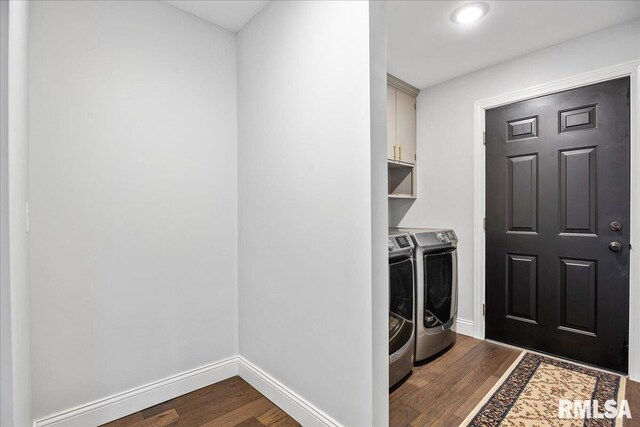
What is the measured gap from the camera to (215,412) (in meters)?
1.80

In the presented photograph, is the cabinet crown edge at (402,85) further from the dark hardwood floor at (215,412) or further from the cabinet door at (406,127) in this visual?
the dark hardwood floor at (215,412)

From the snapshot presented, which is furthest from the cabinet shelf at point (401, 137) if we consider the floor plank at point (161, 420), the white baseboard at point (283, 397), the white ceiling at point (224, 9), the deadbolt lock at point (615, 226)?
the floor plank at point (161, 420)

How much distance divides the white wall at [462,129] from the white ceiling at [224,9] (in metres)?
1.98

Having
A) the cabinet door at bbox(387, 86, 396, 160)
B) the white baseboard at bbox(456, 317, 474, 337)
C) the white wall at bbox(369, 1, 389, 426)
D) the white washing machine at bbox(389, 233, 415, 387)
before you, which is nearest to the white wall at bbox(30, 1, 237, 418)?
the white washing machine at bbox(389, 233, 415, 387)

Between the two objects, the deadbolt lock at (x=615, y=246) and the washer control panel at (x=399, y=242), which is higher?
the washer control panel at (x=399, y=242)

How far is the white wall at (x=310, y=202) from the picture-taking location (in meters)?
1.41

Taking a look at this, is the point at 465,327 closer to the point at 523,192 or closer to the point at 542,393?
the point at 542,393

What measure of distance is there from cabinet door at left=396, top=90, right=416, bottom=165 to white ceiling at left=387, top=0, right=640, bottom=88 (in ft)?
1.16

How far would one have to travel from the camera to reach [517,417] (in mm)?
1757

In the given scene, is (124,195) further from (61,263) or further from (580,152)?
(580,152)

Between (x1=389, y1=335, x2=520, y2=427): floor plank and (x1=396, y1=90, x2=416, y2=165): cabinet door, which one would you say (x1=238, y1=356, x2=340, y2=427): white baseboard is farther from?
(x1=396, y1=90, x2=416, y2=165): cabinet door

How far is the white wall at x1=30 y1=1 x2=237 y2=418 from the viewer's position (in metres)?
1.56

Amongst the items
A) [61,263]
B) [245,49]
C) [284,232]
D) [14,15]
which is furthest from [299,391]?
[245,49]

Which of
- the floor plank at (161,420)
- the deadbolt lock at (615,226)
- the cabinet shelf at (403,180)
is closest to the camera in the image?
the floor plank at (161,420)
